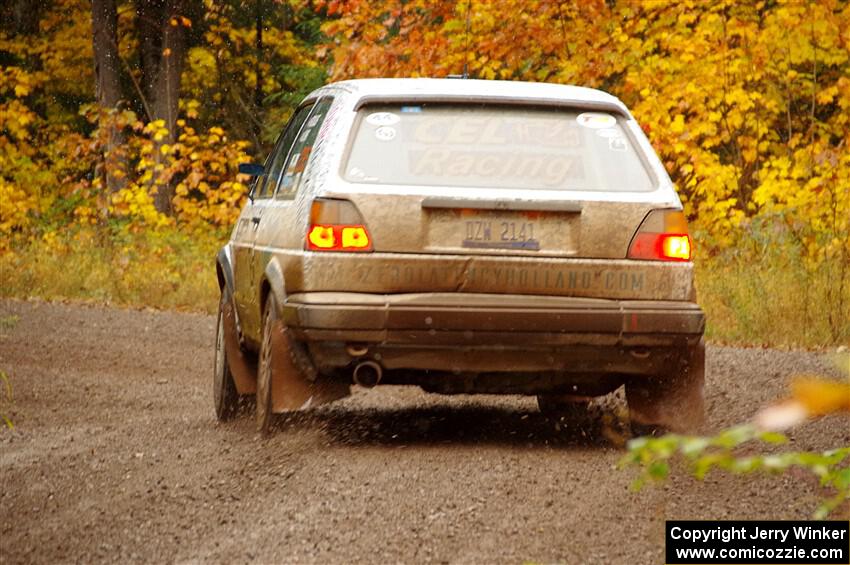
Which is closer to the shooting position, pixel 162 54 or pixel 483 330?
pixel 483 330

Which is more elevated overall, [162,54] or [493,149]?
[493,149]

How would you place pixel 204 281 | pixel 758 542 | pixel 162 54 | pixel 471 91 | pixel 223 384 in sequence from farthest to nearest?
pixel 162 54 < pixel 204 281 < pixel 223 384 < pixel 471 91 < pixel 758 542

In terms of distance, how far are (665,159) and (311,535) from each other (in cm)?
1623

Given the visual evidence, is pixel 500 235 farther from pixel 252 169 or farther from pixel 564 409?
pixel 252 169

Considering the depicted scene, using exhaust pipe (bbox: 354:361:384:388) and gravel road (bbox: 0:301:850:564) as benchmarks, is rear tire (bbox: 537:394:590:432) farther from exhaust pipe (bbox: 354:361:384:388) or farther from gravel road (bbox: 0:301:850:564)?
exhaust pipe (bbox: 354:361:384:388)

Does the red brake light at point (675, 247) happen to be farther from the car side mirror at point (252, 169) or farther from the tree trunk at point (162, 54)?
the tree trunk at point (162, 54)

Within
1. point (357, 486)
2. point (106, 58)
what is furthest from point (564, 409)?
point (106, 58)

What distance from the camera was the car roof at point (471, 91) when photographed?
23.2 ft

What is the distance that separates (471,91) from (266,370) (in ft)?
5.42

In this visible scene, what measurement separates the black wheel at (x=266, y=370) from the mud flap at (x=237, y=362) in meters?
0.96

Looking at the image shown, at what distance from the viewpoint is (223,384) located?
878 centimetres

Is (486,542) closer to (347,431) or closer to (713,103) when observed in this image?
(347,431)

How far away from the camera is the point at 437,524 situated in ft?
17.6

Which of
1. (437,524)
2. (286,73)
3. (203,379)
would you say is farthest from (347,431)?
(286,73)
